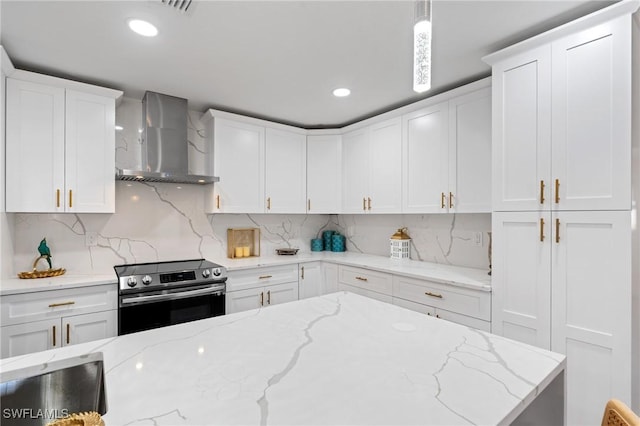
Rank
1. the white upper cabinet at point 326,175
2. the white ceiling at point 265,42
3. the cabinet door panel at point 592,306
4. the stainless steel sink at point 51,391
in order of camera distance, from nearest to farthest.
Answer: the stainless steel sink at point 51,391 → the cabinet door panel at point 592,306 → the white ceiling at point 265,42 → the white upper cabinet at point 326,175

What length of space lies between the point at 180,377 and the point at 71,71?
254 cm

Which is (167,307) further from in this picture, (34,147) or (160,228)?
→ (34,147)

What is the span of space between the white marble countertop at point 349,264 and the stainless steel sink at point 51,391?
1.49 m

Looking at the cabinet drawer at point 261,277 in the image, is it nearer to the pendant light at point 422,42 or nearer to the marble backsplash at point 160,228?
the marble backsplash at point 160,228

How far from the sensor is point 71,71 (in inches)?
93.4

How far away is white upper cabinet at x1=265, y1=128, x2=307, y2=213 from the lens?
11.4ft

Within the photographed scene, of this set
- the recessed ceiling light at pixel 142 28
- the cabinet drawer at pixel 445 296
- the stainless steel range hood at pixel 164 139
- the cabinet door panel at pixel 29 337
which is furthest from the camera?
the stainless steel range hood at pixel 164 139

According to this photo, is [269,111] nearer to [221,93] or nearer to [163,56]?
[221,93]

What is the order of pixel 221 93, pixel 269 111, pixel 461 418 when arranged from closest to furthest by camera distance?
1. pixel 461 418
2. pixel 221 93
3. pixel 269 111

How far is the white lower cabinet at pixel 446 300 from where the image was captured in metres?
2.16

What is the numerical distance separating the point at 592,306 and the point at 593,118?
0.96 meters

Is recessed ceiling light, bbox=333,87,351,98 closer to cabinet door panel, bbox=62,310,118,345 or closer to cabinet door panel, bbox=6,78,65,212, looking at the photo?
cabinet door panel, bbox=6,78,65,212

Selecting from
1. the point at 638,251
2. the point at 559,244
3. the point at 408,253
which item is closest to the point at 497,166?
the point at 559,244

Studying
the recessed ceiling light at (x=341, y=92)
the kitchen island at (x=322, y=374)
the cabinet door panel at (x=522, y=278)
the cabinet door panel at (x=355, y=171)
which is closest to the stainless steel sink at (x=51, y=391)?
the kitchen island at (x=322, y=374)
